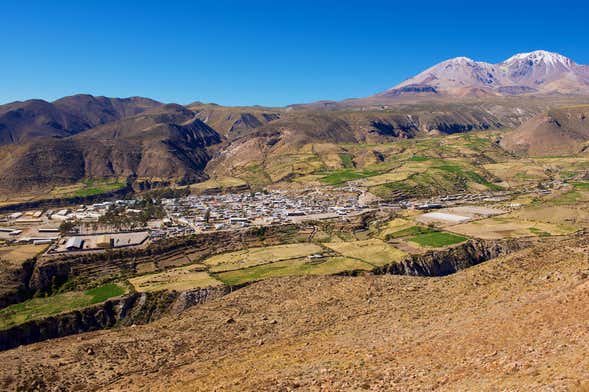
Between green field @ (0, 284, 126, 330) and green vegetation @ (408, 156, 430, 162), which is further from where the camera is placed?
green vegetation @ (408, 156, 430, 162)

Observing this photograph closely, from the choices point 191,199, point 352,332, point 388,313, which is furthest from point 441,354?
point 191,199

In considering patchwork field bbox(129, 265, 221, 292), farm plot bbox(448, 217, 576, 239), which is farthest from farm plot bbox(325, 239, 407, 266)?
patchwork field bbox(129, 265, 221, 292)

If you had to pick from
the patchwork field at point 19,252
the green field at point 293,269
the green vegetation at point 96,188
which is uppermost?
the green vegetation at point 96,188

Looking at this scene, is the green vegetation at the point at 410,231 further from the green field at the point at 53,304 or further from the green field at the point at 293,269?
the green field at the point at 53,304

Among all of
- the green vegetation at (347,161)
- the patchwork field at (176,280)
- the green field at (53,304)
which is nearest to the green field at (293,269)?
the patchwork field at (176,280)

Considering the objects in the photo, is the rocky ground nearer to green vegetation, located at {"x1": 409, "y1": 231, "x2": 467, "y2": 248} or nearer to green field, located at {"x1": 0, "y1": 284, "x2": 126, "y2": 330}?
green field, located at {"x1": 0, "y1": 284, "x2": 126, "y2": 330}

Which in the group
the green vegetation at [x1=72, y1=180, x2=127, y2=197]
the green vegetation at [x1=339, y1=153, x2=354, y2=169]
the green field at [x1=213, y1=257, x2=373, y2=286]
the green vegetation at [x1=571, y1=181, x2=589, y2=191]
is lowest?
the green field at [x1=213, y1=257, x2=373, y2=286]

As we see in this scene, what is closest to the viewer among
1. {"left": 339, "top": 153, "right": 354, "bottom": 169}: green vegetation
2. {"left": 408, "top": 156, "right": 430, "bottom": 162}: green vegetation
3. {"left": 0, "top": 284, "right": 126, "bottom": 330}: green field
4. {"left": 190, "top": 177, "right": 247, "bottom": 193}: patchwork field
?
{"left": 0, "top": 284, "right": 126, "bottom": 330}: green field

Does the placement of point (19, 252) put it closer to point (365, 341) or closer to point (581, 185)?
point (365, 341)
